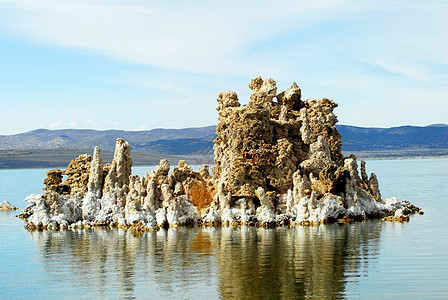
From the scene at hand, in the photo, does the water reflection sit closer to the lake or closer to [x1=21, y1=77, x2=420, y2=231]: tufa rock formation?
the lake

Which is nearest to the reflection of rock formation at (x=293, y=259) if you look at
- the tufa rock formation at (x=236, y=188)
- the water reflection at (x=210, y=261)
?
the water reflection at (x=210, y=261)

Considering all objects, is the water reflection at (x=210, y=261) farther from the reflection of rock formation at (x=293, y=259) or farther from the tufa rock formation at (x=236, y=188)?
the tufa rock formation at (x=236, y=188)

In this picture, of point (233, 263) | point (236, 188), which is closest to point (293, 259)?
point (233, 263)

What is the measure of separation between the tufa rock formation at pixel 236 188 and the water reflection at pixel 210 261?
2182 mm

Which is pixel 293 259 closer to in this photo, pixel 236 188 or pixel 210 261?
pixel 210 261

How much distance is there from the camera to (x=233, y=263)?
1565 inches

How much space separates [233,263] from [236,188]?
16.7 meters

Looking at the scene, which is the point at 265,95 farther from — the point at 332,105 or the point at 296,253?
the point at 296,253

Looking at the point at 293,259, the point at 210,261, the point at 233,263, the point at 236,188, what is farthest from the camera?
the point at 236,188

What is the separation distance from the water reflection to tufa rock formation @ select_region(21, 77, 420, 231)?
218 cm

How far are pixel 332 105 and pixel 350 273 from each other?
3205 cm

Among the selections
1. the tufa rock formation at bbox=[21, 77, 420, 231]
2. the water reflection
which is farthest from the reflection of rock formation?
the tufa rock formation at bbox=[21, 77, 420, 231]

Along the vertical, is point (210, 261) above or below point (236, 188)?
below

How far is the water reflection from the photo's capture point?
3359 centimetres
